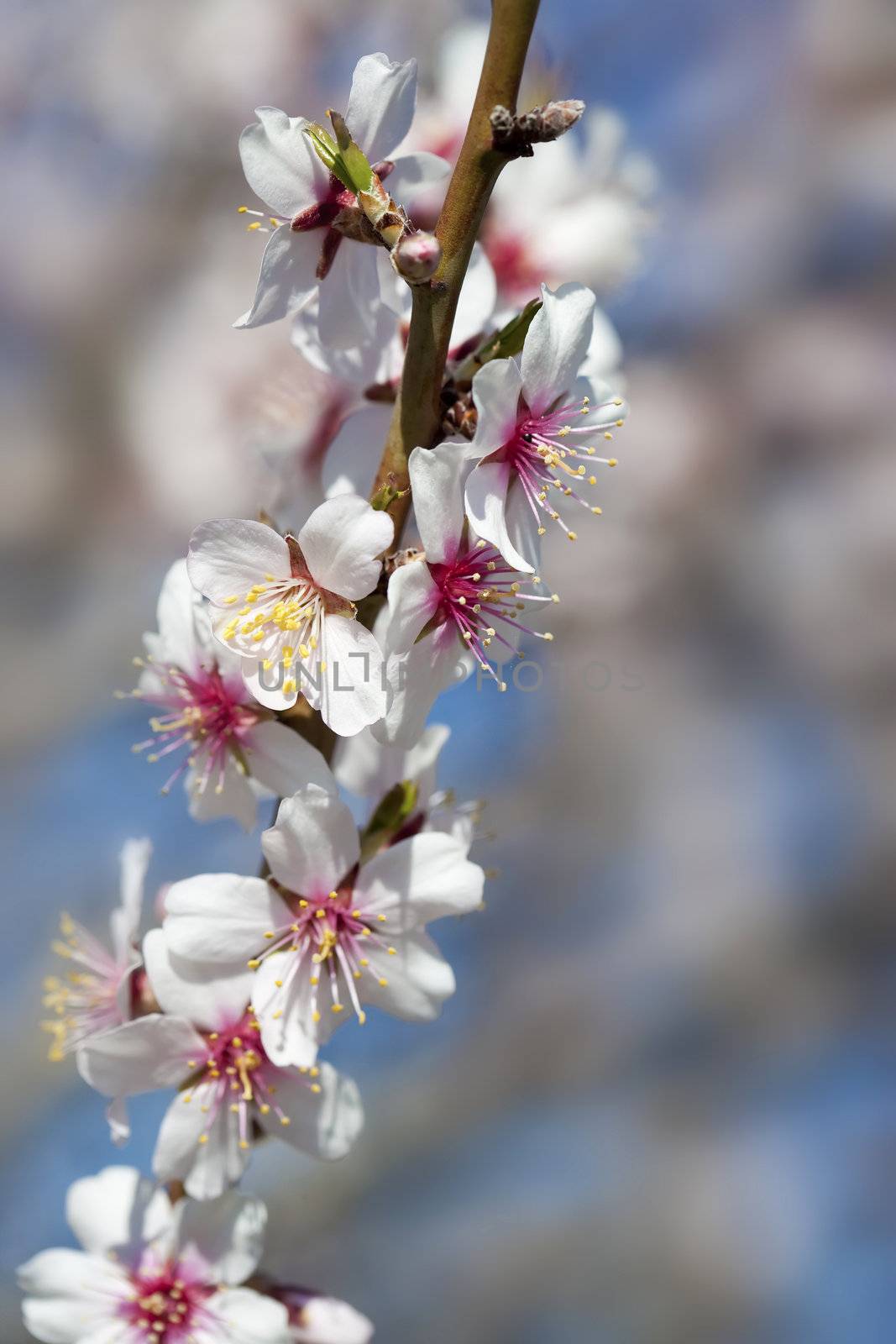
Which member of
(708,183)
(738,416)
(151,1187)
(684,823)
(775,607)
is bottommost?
(151,1187)

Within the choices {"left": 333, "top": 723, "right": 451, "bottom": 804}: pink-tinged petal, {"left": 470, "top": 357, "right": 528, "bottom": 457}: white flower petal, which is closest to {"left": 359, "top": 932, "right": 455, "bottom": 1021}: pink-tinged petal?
{"left": 333, "top": 723, "right": 451, "bottom": 804}: pink-tinged petal

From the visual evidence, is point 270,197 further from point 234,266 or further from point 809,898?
point 809,898

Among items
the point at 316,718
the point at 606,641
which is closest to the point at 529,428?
the point at 316,718

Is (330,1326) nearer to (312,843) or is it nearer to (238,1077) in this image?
(238,1077)

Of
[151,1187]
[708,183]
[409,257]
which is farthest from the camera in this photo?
[708,183]

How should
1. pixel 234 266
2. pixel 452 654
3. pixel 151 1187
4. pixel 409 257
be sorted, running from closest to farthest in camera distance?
pixel 409 257
pixel 452 654
pixel 151 1187
pixel 234 266

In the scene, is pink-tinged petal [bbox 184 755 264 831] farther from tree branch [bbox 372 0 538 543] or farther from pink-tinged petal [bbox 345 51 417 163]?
pink-tinged petal [bbox 345 51 417 163]

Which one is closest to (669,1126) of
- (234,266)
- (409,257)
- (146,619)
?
(146,619)
